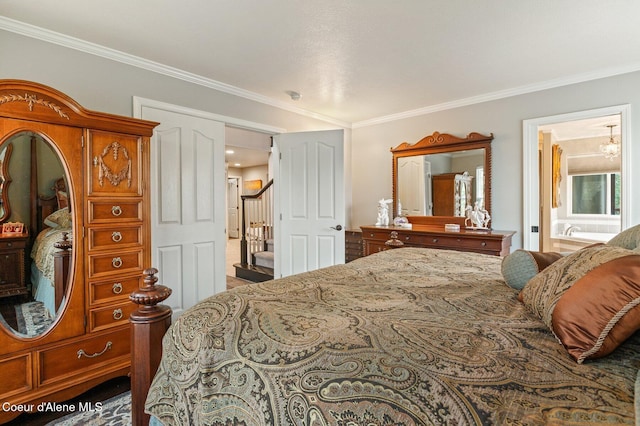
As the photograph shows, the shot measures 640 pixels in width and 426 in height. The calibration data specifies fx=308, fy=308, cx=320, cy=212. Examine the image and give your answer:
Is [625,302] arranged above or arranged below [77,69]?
below

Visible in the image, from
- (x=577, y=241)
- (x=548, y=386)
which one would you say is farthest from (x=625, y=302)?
(x=577, y=241)

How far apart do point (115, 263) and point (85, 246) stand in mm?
210

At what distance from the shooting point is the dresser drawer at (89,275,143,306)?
6.54 feet

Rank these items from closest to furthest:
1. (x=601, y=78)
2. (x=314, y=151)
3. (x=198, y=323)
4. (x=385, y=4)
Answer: (x=198, y=323) → (x=385, y=4) → (x=601, y=78) → (x=314, y=151)

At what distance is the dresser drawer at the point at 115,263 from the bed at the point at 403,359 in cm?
134

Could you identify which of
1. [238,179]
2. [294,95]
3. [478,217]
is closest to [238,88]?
[294,95]

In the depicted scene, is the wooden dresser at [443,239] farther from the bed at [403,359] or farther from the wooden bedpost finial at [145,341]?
the wooden bedpost finial at [145,341]

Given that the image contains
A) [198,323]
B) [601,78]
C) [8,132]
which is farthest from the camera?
[601,78]

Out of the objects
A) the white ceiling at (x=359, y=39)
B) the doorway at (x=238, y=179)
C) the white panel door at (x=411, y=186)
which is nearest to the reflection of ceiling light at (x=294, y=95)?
the white ceiling at (x=359, y=39)

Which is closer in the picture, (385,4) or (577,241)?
(385,4)

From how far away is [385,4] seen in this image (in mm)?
1932

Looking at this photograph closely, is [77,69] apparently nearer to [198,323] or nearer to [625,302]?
[198,323]

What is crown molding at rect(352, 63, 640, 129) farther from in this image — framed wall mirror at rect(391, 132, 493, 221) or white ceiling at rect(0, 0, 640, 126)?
framed wall mirror at rect(391, 132, 493, 221)

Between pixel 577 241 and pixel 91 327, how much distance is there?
6.07 m
